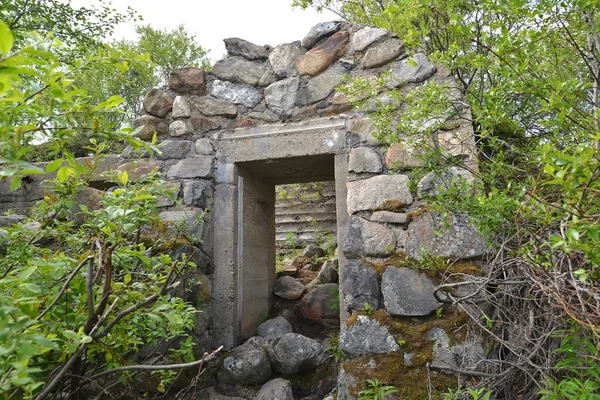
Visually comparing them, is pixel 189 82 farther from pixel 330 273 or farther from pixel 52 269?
pixel 52 269

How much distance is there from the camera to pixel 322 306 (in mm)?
3012

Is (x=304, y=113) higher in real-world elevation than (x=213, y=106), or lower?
lower

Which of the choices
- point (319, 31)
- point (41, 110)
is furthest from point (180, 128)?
point (41, 110)

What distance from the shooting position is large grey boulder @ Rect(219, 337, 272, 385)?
2264 mm

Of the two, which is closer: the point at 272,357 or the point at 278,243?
the point at 272,357

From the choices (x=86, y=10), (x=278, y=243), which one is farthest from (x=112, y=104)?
(x=86, y=10)

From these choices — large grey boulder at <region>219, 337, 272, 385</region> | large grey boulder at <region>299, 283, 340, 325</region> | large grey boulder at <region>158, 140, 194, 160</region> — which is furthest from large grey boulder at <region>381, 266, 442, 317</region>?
large grey boulder at <region>158, 140, 194, 160</region>

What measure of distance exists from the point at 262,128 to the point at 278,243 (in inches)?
153

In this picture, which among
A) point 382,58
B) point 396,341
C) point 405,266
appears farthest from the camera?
point 382,58

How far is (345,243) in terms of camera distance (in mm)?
2219

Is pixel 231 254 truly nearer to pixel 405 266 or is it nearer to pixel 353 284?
pixel 353 284

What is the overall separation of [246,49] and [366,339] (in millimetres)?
2171

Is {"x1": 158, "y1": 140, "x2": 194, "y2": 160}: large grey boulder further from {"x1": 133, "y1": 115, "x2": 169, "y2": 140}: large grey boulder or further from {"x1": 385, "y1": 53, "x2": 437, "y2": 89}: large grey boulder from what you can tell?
{"x1": 385, "y1": 53, "x2": 437, "y2": 89}: large grey boulder

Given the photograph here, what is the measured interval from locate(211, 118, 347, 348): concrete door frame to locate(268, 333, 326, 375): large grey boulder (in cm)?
36
